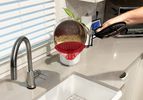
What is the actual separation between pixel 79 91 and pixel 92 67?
0.17m

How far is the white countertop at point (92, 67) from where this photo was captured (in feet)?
3.98

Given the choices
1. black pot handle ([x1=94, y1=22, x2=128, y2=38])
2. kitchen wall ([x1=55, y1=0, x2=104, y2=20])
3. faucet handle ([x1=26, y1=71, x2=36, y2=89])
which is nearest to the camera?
black pot handle ([x1=94, y1=22, x2=128, y2=38])

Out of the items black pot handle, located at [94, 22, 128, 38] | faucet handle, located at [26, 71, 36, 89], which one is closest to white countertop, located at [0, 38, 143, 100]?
faucet handle, located at [26, 71, 36, 89]

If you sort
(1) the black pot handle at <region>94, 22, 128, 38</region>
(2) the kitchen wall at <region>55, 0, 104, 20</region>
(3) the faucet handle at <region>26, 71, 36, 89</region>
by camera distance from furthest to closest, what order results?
(2) the kitchen wall at <region>55, 0, 104, 20</region> < (3) the faucet handle at <region>26, 71, 36, 89</region> < (1) the black pot handle at <region>94, 22, 128, 38</region>

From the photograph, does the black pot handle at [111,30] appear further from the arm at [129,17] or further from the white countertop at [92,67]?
the white countertop at [92,67]

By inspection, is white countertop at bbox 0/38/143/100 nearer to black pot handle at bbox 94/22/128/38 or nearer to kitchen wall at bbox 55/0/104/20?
kitchen wall at bbox 55/0/104/20

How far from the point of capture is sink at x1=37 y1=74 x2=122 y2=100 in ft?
4.11

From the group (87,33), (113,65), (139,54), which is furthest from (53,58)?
(139,54)

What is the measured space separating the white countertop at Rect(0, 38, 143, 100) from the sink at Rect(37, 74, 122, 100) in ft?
0.09

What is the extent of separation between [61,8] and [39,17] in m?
0.22

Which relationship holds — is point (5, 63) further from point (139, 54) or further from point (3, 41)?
point (139, 54)

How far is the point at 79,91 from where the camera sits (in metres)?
1.40

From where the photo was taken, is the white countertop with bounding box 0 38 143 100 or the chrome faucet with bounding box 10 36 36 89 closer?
the chrome faucet with bounding box 10 36 36 89

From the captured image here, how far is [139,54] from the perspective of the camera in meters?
1.60
